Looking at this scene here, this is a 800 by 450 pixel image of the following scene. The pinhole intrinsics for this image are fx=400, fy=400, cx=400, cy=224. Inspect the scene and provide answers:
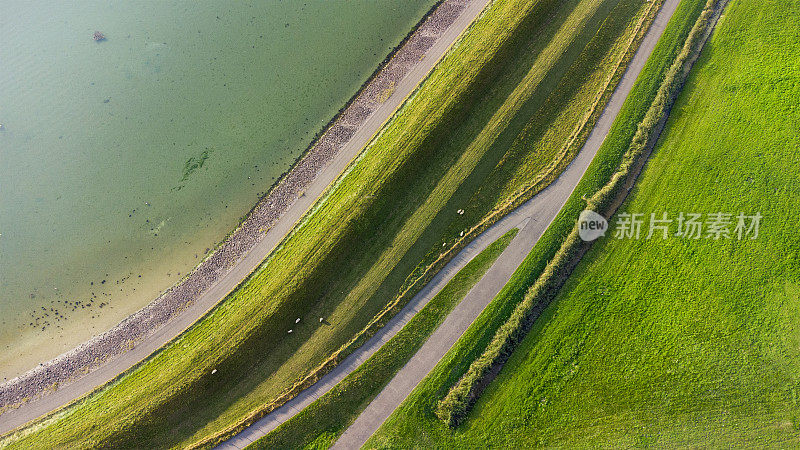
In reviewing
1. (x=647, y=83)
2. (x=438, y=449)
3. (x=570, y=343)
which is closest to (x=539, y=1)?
(x=647, y=83)

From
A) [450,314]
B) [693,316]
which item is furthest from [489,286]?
[693,316]

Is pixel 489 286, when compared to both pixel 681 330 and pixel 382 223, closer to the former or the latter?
pixel 382 223

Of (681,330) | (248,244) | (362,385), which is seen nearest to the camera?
(362,385)

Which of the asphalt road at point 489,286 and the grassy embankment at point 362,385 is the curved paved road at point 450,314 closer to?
the asphalt road at point 489,286

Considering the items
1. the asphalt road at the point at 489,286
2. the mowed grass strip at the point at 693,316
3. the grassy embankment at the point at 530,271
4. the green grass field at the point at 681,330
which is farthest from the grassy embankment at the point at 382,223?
the mowed grass strip at the point at 693,316

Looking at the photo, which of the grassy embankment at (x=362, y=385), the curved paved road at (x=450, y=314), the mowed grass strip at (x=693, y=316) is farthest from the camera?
the curved paved road at (x=450, y=314)

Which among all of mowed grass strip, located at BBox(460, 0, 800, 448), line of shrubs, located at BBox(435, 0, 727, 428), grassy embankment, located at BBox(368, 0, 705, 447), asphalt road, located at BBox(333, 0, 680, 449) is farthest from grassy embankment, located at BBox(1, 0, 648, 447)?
mowed grass strip, located at BBox(460, 0, 800, 448)
